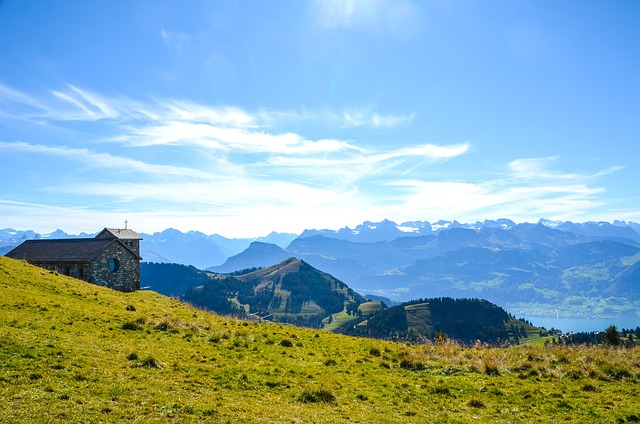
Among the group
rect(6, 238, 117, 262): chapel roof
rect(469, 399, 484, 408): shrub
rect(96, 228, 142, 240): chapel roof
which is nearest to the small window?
rect(6, 238, 117, 262): chapel roof

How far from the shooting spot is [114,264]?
5838cm

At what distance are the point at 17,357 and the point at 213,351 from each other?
9.57 meters

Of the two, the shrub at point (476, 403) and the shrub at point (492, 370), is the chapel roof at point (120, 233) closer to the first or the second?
the shrub at point (492, 370)

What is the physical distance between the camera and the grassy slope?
557 inches

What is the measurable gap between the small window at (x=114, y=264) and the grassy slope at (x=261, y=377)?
29.1m

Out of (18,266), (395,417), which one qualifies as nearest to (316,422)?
(395,417)

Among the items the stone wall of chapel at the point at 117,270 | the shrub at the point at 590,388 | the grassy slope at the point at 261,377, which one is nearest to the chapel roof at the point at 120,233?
the stone wall of chapel at the point at 117,270

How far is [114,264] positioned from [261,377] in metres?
48.1

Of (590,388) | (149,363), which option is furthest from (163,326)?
(590,388)

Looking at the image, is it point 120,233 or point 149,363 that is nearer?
point 149,363

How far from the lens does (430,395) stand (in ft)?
61.0

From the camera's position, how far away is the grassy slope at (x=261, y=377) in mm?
14148

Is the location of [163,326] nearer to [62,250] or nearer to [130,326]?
[130,326]

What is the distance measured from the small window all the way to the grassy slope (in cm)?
2911
